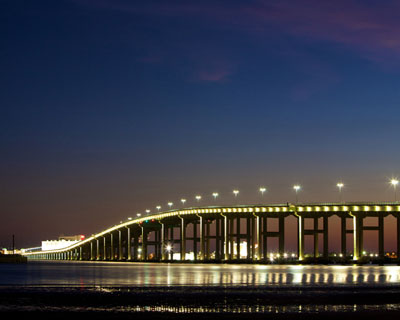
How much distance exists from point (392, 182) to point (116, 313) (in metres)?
108

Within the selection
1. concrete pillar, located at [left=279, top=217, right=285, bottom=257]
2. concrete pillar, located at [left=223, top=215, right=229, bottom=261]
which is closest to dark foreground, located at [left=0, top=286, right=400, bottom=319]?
concrete pillar, located at [left=279, top=217, right=285, bottom=257]

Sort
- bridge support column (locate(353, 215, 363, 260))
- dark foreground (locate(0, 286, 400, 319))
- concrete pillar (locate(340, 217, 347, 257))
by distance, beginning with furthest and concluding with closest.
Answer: concrete pillar (locate(340, 217, 347, 257))
bridge support column (locate(353, 215, 363, 260))
dark foreground (locate(0, 286, 400, 319))

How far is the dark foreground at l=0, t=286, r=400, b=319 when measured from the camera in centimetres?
3077

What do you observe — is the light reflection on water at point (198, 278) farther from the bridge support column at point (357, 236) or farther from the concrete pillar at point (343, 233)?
the concrete pillar at point (343, 233)

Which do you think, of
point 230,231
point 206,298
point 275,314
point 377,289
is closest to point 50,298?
point 206,298

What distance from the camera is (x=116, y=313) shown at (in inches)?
1226

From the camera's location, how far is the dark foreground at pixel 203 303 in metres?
30.8

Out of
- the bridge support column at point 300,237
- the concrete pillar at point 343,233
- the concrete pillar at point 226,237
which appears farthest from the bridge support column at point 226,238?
the concrete pillar at point 343,233

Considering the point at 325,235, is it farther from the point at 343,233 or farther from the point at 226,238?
the point at 226,238

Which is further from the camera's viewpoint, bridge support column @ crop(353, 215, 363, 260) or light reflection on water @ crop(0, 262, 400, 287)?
bridge support column @ crop(353, 215, 363, 260)

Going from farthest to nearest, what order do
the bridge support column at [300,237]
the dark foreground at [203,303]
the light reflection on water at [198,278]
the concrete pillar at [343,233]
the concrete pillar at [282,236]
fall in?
the concrete pillar at [282,236]
the concrete pillar at [343,233]
the bridge support column at [300,237]
the light reflection on water at [198,278]
the dark foreground at [203,303]

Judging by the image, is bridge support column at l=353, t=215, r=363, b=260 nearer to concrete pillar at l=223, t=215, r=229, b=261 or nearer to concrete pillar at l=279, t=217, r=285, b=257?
concrete pillar at l=279, t=217, r=285, b=257

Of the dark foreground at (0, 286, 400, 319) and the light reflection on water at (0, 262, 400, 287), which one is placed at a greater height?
the dark foreground at (0, 286, 400, 319)

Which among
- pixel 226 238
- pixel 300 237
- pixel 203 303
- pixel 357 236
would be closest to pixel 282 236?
pixel 300 237
